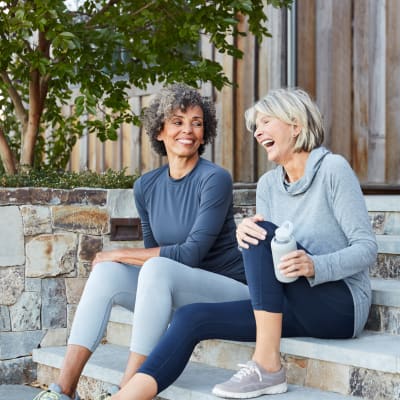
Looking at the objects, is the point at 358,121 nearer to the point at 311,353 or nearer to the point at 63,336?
the point at 63,336

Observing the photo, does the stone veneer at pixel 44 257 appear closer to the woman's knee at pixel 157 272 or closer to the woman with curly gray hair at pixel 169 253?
the woman with curly gray hair at pixel 169 253

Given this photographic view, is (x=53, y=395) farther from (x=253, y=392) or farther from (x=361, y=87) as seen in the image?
(x=361, y=87)

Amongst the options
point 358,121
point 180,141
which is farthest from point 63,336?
point 358,121

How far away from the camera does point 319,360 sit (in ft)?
9.45

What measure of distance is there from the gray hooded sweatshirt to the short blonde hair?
48 millimetres

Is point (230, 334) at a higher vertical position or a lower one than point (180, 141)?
lower

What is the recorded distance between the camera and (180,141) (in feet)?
11.0

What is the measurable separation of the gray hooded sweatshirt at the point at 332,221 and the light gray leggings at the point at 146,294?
1.07 ft

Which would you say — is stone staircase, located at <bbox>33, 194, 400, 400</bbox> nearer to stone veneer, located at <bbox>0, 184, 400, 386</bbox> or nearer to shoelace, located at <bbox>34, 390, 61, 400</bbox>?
stone veneer, located at <bbox>0, 184, 400, 386</bbox>

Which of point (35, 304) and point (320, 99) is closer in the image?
point (35, 304)

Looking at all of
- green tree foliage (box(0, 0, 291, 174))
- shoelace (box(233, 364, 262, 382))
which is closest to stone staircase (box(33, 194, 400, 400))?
shoelace (box(233, 364, 262, 382))

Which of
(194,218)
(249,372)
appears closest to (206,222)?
(194,218)

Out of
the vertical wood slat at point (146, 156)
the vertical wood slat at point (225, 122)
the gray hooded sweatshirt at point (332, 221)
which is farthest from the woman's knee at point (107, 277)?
the vertical wood slat at point (146, 156)

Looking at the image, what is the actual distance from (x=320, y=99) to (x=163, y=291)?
2869mm
